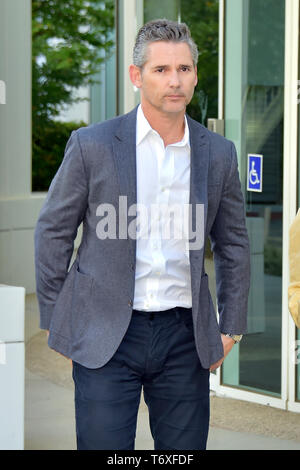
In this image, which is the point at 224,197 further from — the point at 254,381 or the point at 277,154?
the point at 254,381

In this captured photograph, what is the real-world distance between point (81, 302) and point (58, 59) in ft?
33.3

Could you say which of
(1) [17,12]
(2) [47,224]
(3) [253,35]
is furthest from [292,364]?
(1) [17,12]

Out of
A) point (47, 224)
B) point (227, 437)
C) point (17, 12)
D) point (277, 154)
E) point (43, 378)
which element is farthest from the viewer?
point (17, 12)

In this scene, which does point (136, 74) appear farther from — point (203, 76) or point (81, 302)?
point (203, 76)

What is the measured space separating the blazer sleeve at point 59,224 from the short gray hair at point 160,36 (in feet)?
0.90

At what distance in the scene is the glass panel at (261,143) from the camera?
519 centimetres

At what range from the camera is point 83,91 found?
496 inches

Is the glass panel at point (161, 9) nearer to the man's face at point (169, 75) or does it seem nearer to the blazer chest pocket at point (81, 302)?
the man's face at point (169, 75)

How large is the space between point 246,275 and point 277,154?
2.65 meters

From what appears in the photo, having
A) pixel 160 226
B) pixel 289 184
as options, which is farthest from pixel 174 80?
pixel 289 184

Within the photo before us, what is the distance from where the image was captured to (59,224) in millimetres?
2496

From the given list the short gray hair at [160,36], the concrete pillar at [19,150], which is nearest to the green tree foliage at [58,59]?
the concrete pillar at [19,150]

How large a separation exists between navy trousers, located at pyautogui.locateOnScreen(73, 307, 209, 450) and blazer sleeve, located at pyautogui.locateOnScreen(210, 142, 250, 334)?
160 mm

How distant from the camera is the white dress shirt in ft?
8.13
